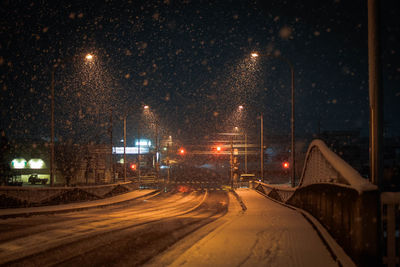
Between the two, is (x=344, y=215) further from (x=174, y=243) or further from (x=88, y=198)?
(x=88, y=198)

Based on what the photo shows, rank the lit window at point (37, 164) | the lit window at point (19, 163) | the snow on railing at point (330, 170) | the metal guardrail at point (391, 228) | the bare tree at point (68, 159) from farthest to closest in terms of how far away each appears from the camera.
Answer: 1. the lit window at point (19, 163)
2. the lit window at point (37, 164)
3. the bare tree at point (68, 159)
4. the snow on railing at point (330, 170)
5. the metal guardrail at point (391, 228)

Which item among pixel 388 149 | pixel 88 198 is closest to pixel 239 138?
pixel 388 149

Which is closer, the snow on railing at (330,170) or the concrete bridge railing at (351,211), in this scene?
the concrete bridge railing at (351,211)

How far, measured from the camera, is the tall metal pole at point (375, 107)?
690 cm

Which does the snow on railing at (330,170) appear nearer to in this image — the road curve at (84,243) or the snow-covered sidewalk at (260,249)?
the snow-covered sidewalk at (260,249)

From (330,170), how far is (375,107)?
375cm

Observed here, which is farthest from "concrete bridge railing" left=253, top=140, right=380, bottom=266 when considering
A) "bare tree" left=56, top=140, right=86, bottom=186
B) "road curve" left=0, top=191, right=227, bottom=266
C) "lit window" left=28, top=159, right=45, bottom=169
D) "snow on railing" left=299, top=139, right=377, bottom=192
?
"lit window" left=28, top=159, right=45, bottom=169

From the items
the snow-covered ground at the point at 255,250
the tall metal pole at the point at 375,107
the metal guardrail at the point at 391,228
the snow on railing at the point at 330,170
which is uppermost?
the tall metal pole at the point at 375,107

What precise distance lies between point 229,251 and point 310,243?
1.79 metres

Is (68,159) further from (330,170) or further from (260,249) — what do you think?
(260,249)

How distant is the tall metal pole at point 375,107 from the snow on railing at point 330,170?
363 millimetres

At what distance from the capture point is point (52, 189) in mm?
23078

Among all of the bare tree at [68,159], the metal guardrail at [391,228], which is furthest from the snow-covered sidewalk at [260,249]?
the bare tree at [68,159]

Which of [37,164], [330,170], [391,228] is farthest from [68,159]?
[391,228]
